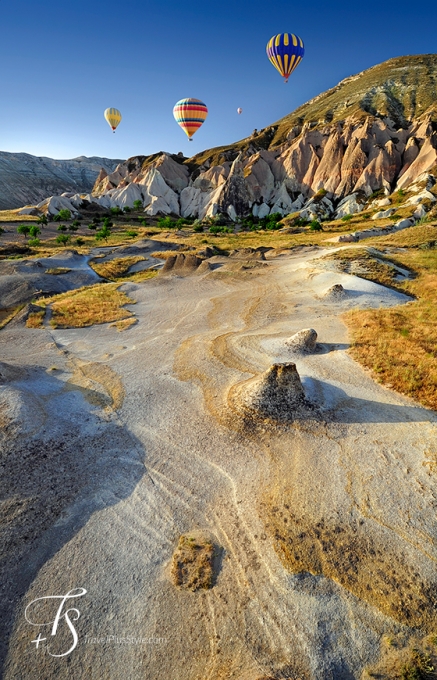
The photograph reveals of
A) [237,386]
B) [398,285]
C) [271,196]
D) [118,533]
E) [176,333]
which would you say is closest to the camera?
[118,533]

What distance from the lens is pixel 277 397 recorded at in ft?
44.1

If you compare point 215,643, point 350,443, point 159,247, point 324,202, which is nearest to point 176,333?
point 350,443

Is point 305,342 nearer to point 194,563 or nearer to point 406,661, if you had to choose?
point 194,563

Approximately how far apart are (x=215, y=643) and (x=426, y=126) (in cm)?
12402

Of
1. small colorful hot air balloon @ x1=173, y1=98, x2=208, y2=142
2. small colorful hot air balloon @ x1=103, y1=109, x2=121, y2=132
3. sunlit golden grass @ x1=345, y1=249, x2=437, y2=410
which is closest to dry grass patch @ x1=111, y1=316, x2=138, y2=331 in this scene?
sunlit golden grass @ x1=345, y1=249, x2=437, y2=410

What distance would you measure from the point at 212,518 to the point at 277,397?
5477 mm

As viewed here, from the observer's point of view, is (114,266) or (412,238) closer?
(114,266)

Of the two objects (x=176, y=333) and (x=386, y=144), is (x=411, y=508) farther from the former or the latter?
(x=386, y=144)

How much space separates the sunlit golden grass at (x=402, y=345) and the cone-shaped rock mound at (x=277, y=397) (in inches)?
190

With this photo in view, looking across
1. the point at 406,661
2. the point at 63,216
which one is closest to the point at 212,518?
the point at 406,661

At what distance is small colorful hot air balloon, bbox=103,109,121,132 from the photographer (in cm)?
10725

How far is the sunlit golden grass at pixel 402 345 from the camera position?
590 inches

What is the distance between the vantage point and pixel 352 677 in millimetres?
6484

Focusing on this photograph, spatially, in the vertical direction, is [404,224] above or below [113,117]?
below
